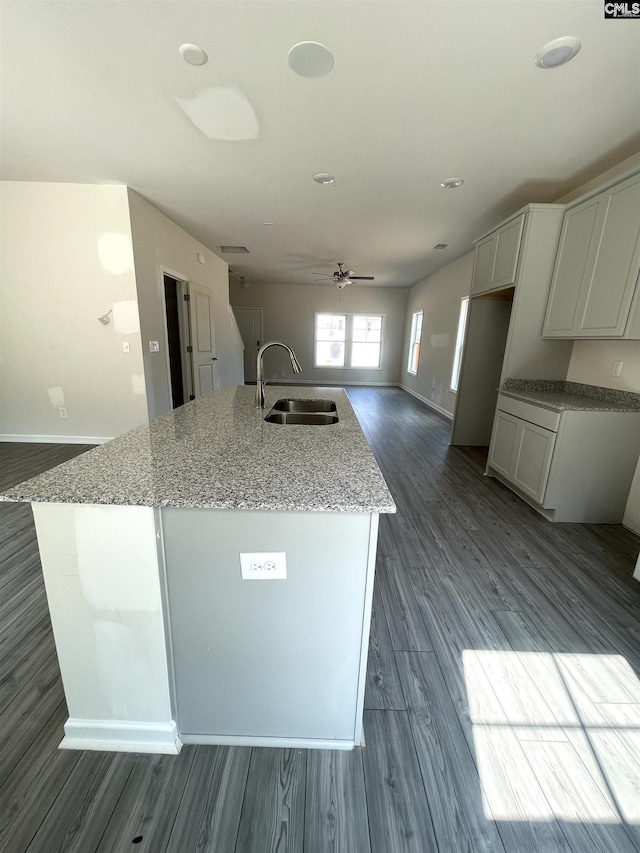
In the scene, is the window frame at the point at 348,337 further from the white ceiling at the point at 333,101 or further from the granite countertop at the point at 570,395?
the granite countertop at the point at 570,395

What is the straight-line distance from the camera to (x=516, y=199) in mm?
3197

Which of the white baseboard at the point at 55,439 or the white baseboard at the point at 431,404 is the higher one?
the white baseboard at the point at 431,404

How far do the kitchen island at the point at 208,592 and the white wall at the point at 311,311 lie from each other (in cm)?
822

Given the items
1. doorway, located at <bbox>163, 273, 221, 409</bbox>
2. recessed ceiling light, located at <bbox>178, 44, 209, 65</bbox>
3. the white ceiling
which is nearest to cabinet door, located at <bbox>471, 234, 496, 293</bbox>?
the white ceiling

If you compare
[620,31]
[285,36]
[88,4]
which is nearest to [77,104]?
[88,4]

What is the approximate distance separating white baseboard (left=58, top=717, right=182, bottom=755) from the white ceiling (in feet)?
9.48

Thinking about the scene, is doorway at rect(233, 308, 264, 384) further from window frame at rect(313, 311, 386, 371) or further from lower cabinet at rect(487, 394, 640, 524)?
lower cabinet at rect(487, 394, 640, 524)

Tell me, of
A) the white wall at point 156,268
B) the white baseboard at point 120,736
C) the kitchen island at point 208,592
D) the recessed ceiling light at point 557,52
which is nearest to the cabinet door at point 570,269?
the recessed ceiling light at point 557,52

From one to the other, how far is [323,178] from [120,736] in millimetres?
3814

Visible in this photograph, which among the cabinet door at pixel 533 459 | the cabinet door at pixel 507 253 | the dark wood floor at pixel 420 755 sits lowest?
the dark wood floor at pixel 420 755

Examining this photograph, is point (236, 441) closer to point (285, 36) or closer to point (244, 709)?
point (244, 709)

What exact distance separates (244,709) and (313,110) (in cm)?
315

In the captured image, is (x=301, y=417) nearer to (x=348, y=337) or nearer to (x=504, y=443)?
(x=504, y=443)

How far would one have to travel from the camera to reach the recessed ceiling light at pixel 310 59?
161cm
